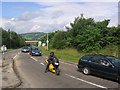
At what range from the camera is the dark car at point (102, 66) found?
7.72 meters

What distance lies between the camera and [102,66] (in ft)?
27.8

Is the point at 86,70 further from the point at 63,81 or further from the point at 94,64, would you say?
the point at 63,81

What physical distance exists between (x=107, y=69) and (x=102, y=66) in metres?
0.43

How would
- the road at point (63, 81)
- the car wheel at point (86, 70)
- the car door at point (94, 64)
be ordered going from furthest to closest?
the car wheel at point (86, 70)
the car door at point (94, 64)
the road at point (63, 81)

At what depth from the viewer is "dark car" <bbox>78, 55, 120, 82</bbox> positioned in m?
7.72

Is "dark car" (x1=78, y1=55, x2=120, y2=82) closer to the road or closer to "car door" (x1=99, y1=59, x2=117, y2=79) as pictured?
"car door" (x1=99, y1=59, x2=117, y2=79)

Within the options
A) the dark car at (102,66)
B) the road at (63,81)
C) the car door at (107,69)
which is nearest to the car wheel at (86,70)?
the dark car at (102,66)

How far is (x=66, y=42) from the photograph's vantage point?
101ft

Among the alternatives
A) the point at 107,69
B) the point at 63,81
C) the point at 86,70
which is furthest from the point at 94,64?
the point at 63,81

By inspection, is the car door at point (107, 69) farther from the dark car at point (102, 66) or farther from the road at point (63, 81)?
the road at point (63, 81)

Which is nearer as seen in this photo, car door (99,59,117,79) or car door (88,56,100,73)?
car door (99,59,117,79)

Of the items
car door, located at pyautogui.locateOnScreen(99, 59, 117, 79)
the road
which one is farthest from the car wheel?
car door, located at pyautogui.locateOnScreen(99, 59, 117, 79)

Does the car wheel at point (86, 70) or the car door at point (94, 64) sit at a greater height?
the car door at point (94, 64)

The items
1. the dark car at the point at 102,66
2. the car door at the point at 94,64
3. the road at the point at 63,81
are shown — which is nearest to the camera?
the road at the point at 63,81
